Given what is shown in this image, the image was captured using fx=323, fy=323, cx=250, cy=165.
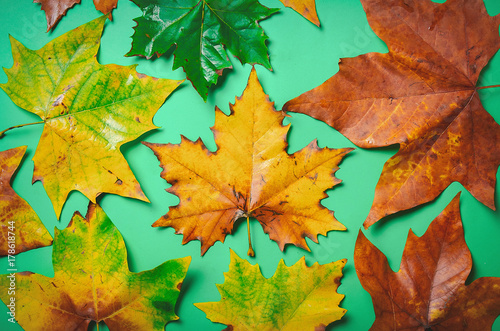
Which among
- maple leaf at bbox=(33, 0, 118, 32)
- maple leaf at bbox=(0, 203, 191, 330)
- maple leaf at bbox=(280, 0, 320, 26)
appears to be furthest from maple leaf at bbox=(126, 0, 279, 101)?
maple leaf at bbox=(0, 203, 191, 330)

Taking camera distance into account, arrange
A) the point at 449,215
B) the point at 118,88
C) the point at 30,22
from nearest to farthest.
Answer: the point at 449,215 → the point at 118,88 → the point at 30,22

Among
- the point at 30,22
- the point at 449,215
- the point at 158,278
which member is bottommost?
the point at 158,278

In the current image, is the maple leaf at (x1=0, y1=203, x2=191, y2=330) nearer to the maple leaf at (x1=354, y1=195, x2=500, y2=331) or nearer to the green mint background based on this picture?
the green mint background

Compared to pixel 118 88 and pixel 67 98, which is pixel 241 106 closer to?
pixel 118 88

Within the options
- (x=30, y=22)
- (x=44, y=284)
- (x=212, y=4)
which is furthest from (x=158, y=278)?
(x=30, y=22)

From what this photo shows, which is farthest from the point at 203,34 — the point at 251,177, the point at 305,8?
the point at 251,177

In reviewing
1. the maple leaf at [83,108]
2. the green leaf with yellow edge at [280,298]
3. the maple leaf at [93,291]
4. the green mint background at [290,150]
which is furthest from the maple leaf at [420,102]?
the maple leaf at [93,291]
